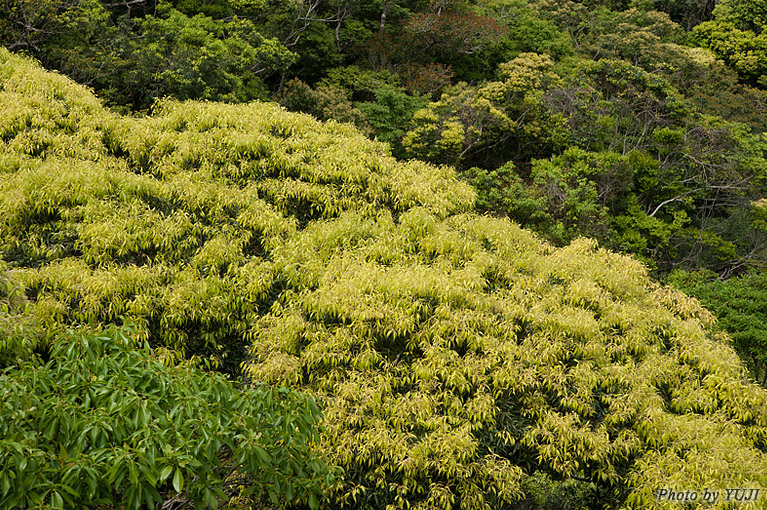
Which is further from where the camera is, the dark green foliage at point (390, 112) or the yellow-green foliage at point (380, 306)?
the dark green foliage at point (390, 112)

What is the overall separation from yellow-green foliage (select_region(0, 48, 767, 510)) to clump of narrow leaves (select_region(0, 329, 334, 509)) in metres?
1.66

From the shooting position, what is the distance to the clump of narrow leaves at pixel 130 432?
3566mm

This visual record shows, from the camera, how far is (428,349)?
22.8ft

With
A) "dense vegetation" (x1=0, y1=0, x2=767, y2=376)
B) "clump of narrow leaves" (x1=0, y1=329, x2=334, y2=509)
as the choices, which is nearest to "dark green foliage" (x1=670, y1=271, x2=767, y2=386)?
"dense vegetation" (x1=0, y1=0, x2=767, y2=376)

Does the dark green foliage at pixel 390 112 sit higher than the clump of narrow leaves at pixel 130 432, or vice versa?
the clump of narrow leaves at pixel 130 432

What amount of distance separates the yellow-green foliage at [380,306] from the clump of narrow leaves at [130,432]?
1662 millimetres

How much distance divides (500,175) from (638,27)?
1610cm

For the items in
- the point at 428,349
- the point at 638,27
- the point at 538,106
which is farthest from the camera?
the point at 638,27

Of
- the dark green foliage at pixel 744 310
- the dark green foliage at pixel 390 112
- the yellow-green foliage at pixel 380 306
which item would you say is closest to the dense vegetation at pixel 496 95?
the dark green foliage at pixel 390 112

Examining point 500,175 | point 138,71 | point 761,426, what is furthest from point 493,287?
point 138,71

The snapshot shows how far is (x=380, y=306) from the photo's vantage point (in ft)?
23.8

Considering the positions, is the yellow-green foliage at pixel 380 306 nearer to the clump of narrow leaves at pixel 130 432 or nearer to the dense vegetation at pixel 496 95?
the clump of narrow leaves at pixel 130 432

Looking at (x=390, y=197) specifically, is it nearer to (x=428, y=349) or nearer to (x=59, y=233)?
(x=428, y=349)

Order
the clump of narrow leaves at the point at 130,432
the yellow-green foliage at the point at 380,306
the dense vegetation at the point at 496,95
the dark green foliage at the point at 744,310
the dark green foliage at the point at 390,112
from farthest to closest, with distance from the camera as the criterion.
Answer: the dark green foliage at the point at 390,112
the dense vegetation at the point at 496,95
the dark green foliage at the point at 744,310
the yellow-green foliage at the point at 380,306
the clump of narrow leaves at the point at 130,432
